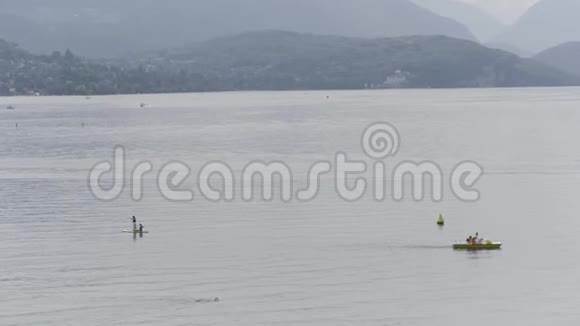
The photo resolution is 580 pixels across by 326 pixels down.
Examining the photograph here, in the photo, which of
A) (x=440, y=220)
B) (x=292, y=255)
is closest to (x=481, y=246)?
(x=440, y=220)

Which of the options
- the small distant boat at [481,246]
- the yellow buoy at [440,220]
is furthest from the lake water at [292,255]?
the yellow buoy at [440,220]

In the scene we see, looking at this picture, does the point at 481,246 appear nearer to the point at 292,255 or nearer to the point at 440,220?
the point at 440,220

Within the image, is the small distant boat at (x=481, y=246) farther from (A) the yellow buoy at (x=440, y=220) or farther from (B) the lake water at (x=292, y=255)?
(A) the yellow buoy at (x=440, y=220)

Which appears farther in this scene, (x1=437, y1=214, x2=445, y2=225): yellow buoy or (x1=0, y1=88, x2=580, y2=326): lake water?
(x1=437, y1=214, x2=445, y2=225): yellow buoy

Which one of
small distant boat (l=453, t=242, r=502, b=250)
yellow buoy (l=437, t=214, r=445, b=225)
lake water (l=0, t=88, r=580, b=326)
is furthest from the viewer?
yellow buoy (l=437, t=214, r=445, b=225)

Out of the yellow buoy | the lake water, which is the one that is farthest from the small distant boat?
the yellow buoy

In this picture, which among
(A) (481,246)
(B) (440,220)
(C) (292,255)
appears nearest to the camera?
(C) (292,255)

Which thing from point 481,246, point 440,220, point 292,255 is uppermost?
point 440,220

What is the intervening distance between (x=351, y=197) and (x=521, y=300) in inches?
1176

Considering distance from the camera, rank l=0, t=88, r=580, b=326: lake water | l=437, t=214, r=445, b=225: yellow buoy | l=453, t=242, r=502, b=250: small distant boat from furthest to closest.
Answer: l=437, t=214, r=445, b=225: yellow buoy → l=453, t=242, r=502, b=250: small distant boat → l=0, t=88, r=580, b=326: lake water

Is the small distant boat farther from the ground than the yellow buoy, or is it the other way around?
the yellow buoy

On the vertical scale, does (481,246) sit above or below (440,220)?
below

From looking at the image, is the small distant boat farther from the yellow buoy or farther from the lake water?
the yellow buoy

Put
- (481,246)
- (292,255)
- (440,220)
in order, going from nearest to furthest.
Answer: (292,255) < (481,246) < (440,220)
